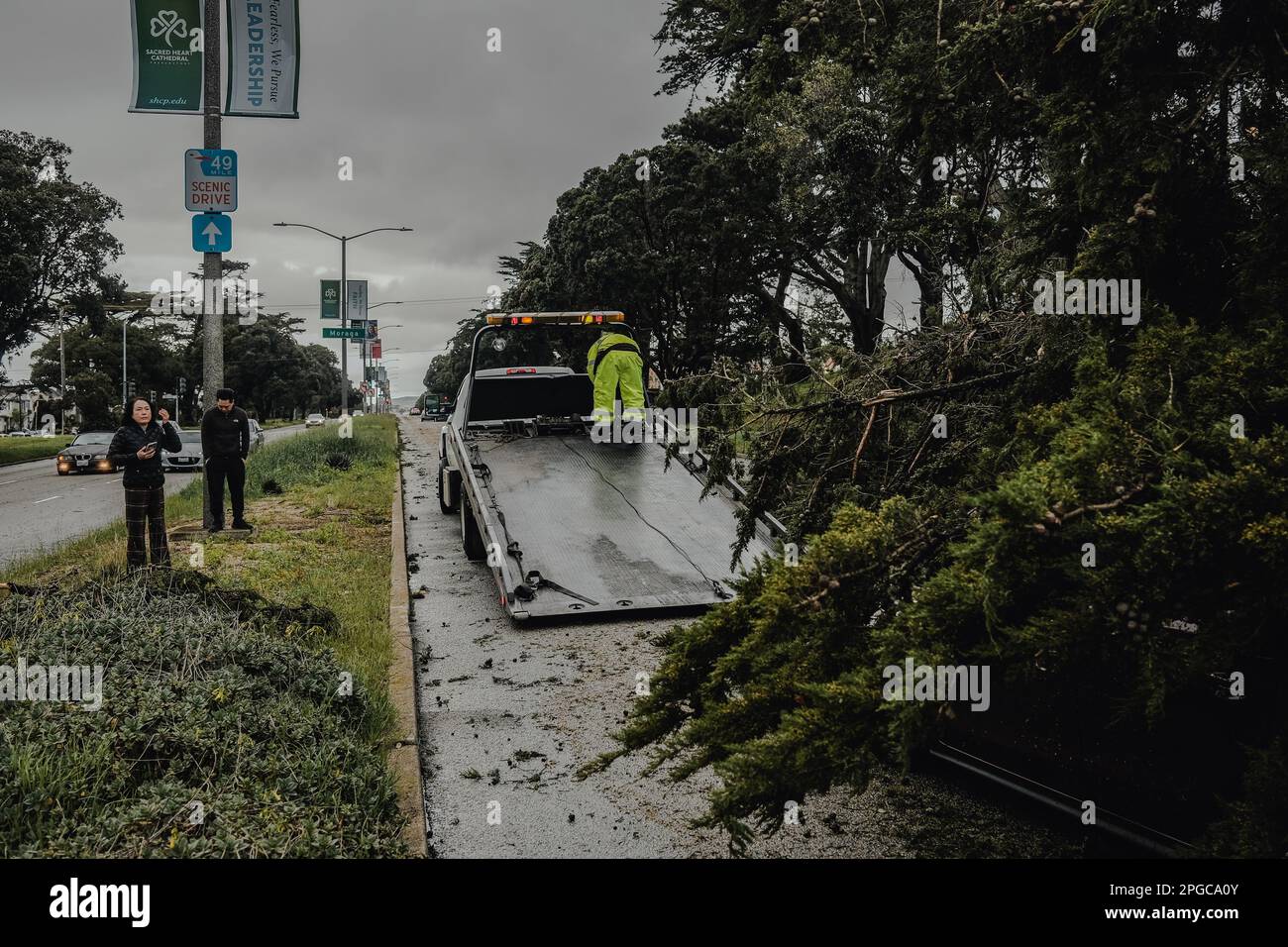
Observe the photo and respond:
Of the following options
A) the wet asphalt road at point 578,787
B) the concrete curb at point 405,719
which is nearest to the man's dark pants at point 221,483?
the concrete curb at point 405,719

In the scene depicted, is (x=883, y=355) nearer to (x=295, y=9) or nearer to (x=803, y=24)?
(x=803, y=24)

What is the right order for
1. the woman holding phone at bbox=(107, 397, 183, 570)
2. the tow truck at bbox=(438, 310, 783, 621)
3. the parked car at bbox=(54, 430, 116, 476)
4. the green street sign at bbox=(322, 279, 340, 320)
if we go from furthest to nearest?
the green street sign at bbox=(322, 279, 340, 320) < the parked car at bbox=(54, 430, 116, 476) < the woman holding phone at bbox=(107, 397, 183, 570) < the tow truck at bbox=(438, 310, 783, 621)

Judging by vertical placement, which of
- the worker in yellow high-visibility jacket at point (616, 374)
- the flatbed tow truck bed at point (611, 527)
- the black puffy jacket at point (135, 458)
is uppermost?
the worker in yellow high-visibility jacket at point (616, 374)

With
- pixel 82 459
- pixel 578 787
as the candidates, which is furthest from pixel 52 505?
pixel 578 787

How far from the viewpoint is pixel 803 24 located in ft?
13.3

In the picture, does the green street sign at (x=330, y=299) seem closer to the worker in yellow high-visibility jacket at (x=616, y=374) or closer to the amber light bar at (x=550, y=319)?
the amber light bar at (x=550, y=319)

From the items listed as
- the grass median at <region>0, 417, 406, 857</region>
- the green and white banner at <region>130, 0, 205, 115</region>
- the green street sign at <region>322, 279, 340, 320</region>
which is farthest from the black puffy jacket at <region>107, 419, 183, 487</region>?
the green street sign at <region>322, 279, 340, 320</region>

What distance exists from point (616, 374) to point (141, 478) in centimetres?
460

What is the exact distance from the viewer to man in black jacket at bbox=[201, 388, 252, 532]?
1151cm

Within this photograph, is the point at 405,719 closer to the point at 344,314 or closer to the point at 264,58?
the point at 264,58

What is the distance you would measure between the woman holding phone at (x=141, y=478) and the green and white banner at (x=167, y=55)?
371 cm

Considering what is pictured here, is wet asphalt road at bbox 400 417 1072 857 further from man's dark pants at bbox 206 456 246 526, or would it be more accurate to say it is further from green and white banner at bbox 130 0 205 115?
green and white banner at bbox 130 0 205 115

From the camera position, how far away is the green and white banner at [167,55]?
10.5 metres

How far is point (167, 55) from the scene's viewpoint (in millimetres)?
10672
